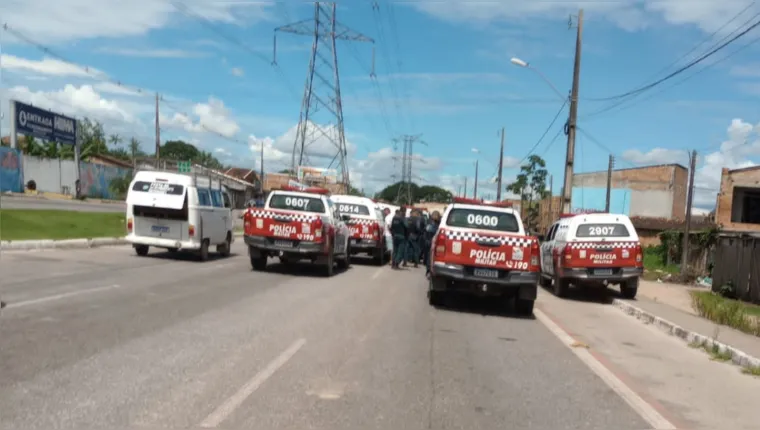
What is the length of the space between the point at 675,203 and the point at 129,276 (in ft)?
155

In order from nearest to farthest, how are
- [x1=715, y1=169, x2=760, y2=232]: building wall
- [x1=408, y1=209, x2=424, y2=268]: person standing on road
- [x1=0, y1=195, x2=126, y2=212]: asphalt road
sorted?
1. [x1=408, y1=209, x2=424, y2=268]: person standing on road
2. [x1=0, y1=195, x2=126, y2=212]: asphalt road
3. [x1=715, y1=169, x2=760, y2=232]: building wall

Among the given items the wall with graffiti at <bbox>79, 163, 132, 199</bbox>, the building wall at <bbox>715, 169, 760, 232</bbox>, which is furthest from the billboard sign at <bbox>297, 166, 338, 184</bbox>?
the building wall at <bbox>715, 169, 760, 232</bbox>

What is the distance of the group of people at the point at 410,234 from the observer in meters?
22.3

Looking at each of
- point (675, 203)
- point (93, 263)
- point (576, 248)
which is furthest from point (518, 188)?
point (93, 263)

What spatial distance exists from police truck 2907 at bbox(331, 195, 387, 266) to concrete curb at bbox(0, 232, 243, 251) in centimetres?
739

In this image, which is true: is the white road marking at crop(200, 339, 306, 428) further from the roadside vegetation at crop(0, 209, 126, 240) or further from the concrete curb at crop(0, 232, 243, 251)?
the roadside vegetation at crop(0, 209, 126, 240)

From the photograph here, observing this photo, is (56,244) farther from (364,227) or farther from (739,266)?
(739,266)

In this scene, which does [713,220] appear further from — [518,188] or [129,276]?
[129,276]

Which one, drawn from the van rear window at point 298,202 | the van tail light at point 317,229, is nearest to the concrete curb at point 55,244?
the van rear window at point 298,202

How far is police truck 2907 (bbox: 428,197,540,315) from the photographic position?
12992 mm

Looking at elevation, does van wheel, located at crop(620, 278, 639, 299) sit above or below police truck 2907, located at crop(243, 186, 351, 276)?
below

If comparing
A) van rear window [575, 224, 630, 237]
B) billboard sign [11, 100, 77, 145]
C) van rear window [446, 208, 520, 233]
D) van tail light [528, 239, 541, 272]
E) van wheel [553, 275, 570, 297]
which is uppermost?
billboard sign [11, 100, 77, 145]

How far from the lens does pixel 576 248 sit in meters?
17.3

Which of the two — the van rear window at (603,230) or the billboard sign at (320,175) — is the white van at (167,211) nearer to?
the van rear window at (603,230)
